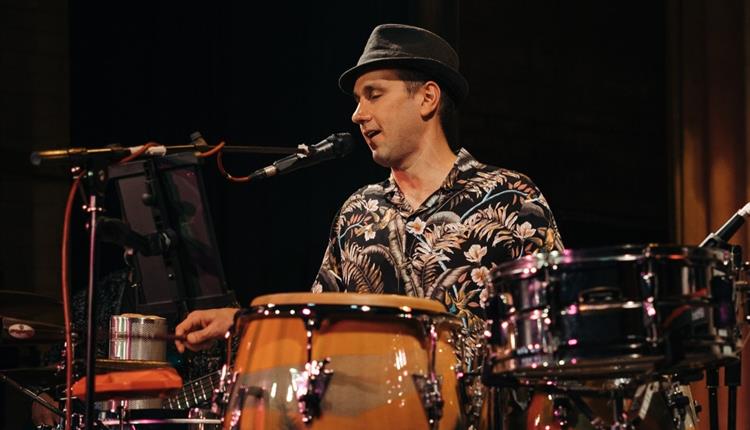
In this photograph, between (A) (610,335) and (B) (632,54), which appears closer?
(A) (610,335)

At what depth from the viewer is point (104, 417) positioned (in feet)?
13.6

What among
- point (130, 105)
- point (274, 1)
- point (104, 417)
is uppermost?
point (274, 1)

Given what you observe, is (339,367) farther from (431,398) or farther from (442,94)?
(442,94)

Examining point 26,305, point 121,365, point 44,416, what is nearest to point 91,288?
point 121,365

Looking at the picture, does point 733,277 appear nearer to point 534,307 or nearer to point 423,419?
point 534,307

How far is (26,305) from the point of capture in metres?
4.38

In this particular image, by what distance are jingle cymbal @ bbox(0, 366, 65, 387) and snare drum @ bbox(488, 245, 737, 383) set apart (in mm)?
1626

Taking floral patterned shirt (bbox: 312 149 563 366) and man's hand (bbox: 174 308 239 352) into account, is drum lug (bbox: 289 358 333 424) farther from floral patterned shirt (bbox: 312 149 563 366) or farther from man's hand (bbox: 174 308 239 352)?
floral patterned shirt (bbox: 312 149 563 366)

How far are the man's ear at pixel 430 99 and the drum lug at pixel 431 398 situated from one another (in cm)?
111

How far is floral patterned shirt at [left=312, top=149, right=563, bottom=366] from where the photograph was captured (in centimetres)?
362

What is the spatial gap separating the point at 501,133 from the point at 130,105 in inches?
69.7

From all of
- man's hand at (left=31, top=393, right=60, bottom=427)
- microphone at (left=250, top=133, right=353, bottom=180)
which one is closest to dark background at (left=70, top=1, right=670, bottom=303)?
man's hand at (left=31, top=393, right=60, bottom=427)

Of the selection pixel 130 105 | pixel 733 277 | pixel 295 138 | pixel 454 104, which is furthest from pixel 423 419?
pixel 130 105

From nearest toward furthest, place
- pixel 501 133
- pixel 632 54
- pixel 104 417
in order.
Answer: pixel 104 417
pixel 501 133
pixel 632 54
